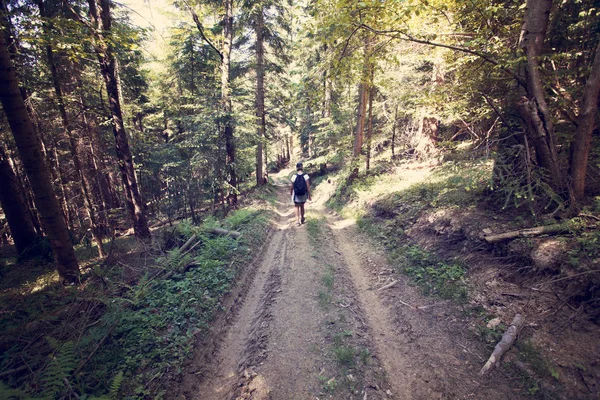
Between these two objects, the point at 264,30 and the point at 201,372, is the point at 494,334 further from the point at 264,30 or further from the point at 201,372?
the point at 264,30

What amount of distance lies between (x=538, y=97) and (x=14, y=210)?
1909cm

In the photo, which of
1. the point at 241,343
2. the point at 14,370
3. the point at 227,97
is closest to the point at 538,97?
the point at 241,343

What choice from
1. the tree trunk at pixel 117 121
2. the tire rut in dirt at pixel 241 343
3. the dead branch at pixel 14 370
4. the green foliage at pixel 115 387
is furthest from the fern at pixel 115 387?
the tree trunk at pixel 117 121

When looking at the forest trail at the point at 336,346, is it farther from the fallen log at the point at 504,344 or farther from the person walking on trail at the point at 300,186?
the person walking on trail at the point at 300,186

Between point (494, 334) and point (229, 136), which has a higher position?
point (229, 136)

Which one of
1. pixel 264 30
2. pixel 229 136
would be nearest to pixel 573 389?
pixel 229 136

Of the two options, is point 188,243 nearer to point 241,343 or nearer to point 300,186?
point 241,343

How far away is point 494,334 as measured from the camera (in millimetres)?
4246

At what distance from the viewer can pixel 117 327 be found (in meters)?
4.60

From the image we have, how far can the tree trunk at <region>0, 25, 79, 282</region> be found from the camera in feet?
17.3

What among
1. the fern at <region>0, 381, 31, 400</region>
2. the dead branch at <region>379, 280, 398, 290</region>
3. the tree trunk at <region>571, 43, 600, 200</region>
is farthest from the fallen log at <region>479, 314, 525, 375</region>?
the fern at <region>0, 381, 31, 400</region>

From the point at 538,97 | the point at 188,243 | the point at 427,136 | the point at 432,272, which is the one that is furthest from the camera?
the point at 427,136

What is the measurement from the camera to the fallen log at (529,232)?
4863 mm

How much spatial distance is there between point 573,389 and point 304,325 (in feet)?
13.2
